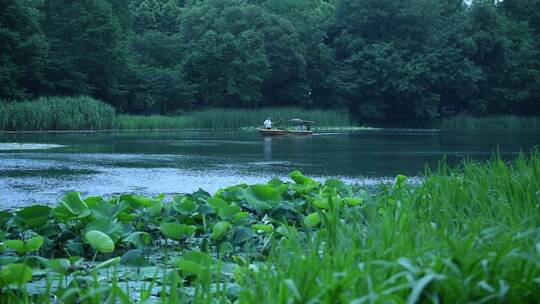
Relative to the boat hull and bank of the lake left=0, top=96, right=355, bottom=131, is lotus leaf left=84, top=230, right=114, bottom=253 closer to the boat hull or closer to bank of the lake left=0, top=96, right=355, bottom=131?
bank of the lake left=0, top=96, right=355, bottom=131

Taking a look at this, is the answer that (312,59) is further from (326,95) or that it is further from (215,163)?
(215,163)

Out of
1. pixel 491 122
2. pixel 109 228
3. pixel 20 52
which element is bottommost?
pixel 491 122

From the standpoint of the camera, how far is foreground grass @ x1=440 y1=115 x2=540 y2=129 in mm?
53531

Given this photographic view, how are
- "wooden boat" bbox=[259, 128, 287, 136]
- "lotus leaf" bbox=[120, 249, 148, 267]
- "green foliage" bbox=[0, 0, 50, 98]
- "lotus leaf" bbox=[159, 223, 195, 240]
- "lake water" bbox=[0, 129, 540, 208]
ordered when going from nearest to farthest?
"lotus leaf" bbox=[120, 249, 148, 267] < "lotus leaf" bbox=[159, 223, 195, 240] < "lake water" bbox=[0, 129, 540, 208] < "wooden boat" bbox=[259, 128, 287, 136] < "green foliage" bbox=[0, 0, 50, 98]

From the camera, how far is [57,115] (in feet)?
108

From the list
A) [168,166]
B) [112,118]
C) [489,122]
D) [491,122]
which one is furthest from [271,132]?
[491,122]

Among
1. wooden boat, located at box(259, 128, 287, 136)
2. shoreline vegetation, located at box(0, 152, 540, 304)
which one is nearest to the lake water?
shoreline vegetation, located at box(0, 152, 540, 304)

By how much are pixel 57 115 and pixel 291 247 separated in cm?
3023

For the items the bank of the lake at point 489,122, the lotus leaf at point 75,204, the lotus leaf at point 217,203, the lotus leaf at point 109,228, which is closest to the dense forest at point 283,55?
the bank of the lake at point 489,122

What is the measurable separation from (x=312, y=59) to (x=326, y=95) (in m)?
2.76

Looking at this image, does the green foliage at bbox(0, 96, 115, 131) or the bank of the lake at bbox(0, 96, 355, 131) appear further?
the bank of the lake at bbox(0, 96, 355, 131)

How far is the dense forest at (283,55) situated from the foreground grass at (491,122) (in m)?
1.56

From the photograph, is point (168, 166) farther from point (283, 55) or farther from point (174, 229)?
point (283, 55)

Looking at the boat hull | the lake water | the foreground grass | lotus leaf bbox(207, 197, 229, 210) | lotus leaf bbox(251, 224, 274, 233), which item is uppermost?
lotus leaf bbox(207, 197, 229, 210)
